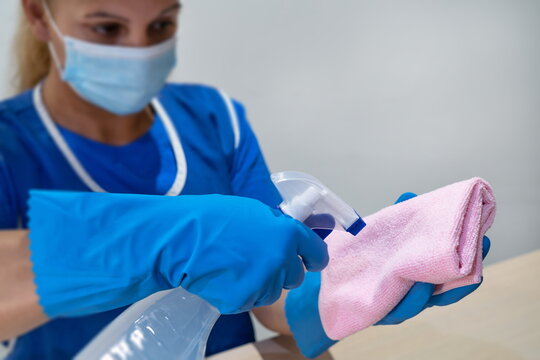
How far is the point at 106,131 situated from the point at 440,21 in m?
1.01

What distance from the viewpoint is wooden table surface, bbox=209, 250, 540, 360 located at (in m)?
0.79

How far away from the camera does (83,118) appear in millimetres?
969

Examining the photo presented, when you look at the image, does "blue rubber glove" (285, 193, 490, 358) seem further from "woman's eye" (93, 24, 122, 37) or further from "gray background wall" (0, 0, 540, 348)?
"gray background wall" (0, 0, 540, 348)

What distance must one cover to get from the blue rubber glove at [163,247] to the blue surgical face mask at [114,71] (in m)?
0.44

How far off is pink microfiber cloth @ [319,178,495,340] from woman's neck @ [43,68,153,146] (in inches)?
18.8

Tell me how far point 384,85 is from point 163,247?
1.12m

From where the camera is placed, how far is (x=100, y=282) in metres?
0.53

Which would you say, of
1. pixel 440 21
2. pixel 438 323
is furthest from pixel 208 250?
pixel 440 21

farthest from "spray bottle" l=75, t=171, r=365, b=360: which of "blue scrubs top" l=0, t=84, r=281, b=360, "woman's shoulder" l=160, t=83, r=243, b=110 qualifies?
"woman's shoulder" l=160, t=83, r=243, b=110

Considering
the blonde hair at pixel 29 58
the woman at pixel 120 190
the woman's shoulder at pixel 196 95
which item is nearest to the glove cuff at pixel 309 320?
the woman at pixel 120 190

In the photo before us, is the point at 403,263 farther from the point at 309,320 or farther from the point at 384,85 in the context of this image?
the point at 384,85

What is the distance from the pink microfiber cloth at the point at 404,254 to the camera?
54 centimetres

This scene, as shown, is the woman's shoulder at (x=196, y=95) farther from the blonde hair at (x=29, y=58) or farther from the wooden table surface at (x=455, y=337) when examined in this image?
the wooden table surface at (x=455, y=337)

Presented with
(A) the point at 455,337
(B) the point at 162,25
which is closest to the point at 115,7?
(B) the point at 162,25
